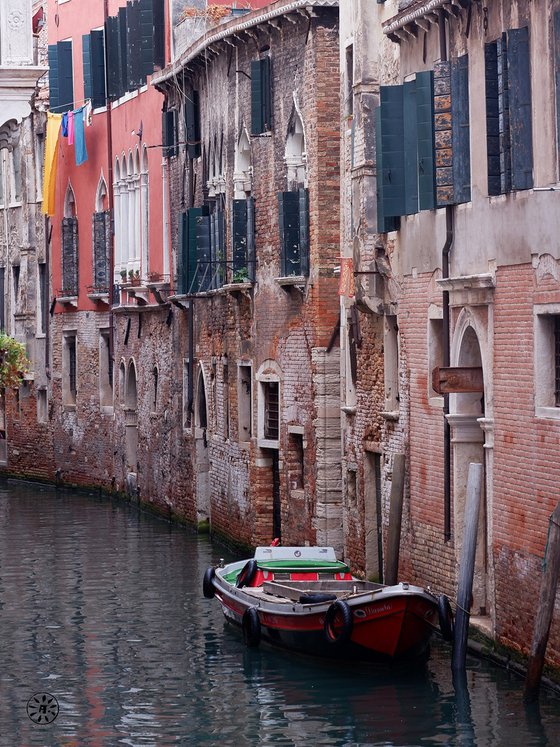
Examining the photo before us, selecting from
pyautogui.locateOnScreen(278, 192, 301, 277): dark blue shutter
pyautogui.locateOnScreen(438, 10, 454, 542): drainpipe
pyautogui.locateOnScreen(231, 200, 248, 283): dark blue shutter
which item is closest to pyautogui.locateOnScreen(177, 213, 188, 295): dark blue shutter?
pyautogui.locateOnScreen(231, 200, 248, 283): dark blue shutter

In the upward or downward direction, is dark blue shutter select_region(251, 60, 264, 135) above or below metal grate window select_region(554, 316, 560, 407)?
above

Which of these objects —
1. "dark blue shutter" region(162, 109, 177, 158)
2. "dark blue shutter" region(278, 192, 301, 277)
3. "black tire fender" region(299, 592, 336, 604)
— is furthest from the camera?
"dark blue shutter" region(162, 109, 177, 158)

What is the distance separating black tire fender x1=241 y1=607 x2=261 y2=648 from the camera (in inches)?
784

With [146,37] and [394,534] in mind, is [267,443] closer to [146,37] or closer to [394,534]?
[394,534]

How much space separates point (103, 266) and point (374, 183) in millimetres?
17850

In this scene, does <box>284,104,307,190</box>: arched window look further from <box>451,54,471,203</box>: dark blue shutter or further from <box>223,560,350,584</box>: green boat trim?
<box>451,54,471,203</box>: dark blue shutter

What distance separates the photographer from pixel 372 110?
22359mm

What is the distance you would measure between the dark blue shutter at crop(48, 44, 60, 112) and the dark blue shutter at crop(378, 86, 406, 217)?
858 inches

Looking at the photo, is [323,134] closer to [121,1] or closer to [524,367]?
[524,367]

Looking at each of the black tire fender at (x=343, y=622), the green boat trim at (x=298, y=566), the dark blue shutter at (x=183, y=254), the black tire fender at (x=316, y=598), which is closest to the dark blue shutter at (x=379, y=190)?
the green boat trim at (x=298, y=566)

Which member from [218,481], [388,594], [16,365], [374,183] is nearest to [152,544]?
[218,481]

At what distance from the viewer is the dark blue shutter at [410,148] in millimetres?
19953

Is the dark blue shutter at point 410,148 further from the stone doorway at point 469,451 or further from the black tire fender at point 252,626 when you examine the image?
the black tire fender at point 252,626

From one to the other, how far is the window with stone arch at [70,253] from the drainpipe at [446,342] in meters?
22.5
